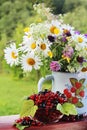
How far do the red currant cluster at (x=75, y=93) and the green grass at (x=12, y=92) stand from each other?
1109 millimetres

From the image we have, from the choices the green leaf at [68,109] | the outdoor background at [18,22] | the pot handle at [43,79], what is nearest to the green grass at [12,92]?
the outdoor background at [18,22]

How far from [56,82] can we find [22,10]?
1295 mm

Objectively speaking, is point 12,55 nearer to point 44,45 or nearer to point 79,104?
point 44,45

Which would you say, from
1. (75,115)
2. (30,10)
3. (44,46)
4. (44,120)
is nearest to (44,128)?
(44,120)

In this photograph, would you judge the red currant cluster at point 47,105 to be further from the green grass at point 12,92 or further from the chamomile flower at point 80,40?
the green grass at point 12,92

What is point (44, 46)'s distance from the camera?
1292mm

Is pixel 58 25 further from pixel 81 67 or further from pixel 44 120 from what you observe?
pixel 44 120

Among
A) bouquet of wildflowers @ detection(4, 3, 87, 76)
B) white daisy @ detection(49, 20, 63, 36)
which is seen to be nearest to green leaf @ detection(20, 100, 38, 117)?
bouquet of wildflowers @ detection(4, 3, 87, 76)

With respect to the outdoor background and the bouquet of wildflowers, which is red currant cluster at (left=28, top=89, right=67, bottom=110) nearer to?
the bouquet of wildflowers

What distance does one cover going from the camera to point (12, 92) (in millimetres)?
2816

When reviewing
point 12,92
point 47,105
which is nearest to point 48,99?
point 47,105

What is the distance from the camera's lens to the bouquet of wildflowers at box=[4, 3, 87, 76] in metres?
1.30

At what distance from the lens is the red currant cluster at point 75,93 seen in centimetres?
131

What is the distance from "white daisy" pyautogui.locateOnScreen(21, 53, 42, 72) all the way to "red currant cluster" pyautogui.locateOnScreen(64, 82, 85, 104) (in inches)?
4.9
